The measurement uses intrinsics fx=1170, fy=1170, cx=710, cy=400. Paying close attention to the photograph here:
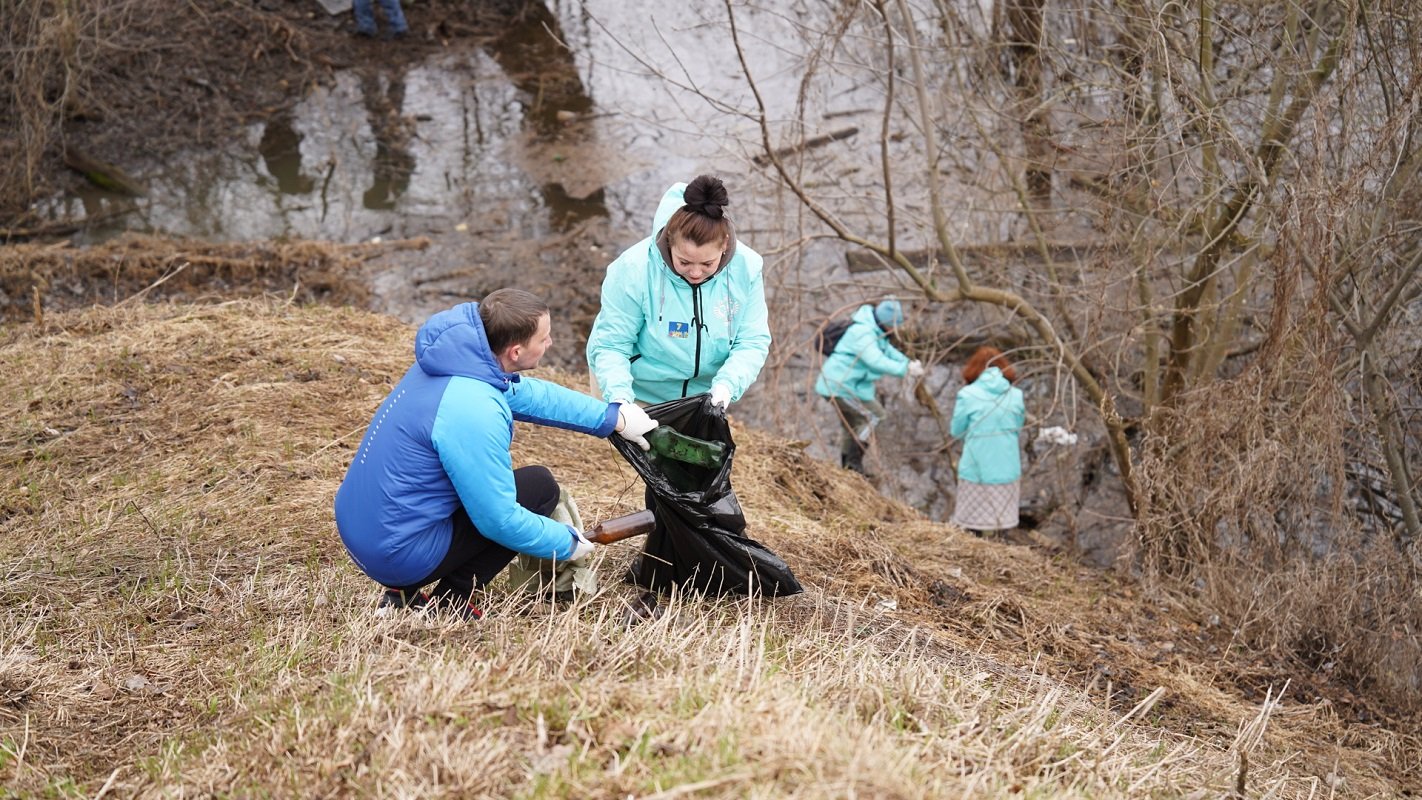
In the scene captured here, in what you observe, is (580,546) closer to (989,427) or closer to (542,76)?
(989,427)

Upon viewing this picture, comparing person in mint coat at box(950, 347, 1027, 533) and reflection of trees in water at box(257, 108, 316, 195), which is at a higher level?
reflection of trees in water at box(257, 108, 316, 195)

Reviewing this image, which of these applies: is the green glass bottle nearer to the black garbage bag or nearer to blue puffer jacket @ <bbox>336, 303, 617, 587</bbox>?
the black garbage bag

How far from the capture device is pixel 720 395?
395 cm

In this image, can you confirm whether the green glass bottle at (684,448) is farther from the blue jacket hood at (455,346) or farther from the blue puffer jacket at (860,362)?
the blue puffer jacket at (860,362)

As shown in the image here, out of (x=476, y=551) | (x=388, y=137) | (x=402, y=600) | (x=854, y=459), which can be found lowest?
(x=854, y=459)

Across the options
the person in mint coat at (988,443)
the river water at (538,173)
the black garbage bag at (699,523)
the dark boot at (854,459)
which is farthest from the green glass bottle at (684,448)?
the dark boot at (854,459)

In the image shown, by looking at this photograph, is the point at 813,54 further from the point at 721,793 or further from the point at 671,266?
the point at 721,793

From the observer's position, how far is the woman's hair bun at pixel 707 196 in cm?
371

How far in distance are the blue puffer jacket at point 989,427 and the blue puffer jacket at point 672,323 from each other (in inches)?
153

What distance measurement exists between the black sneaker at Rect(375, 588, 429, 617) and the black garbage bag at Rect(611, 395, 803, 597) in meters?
0.80

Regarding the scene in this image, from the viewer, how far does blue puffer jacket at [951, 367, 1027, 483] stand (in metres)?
7.78

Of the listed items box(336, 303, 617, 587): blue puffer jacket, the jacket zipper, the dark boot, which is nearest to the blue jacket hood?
box(336, 303, 617, 587): blue puffer jacket

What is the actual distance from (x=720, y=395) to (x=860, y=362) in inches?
183

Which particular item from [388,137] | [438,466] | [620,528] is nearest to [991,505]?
[620,528]
